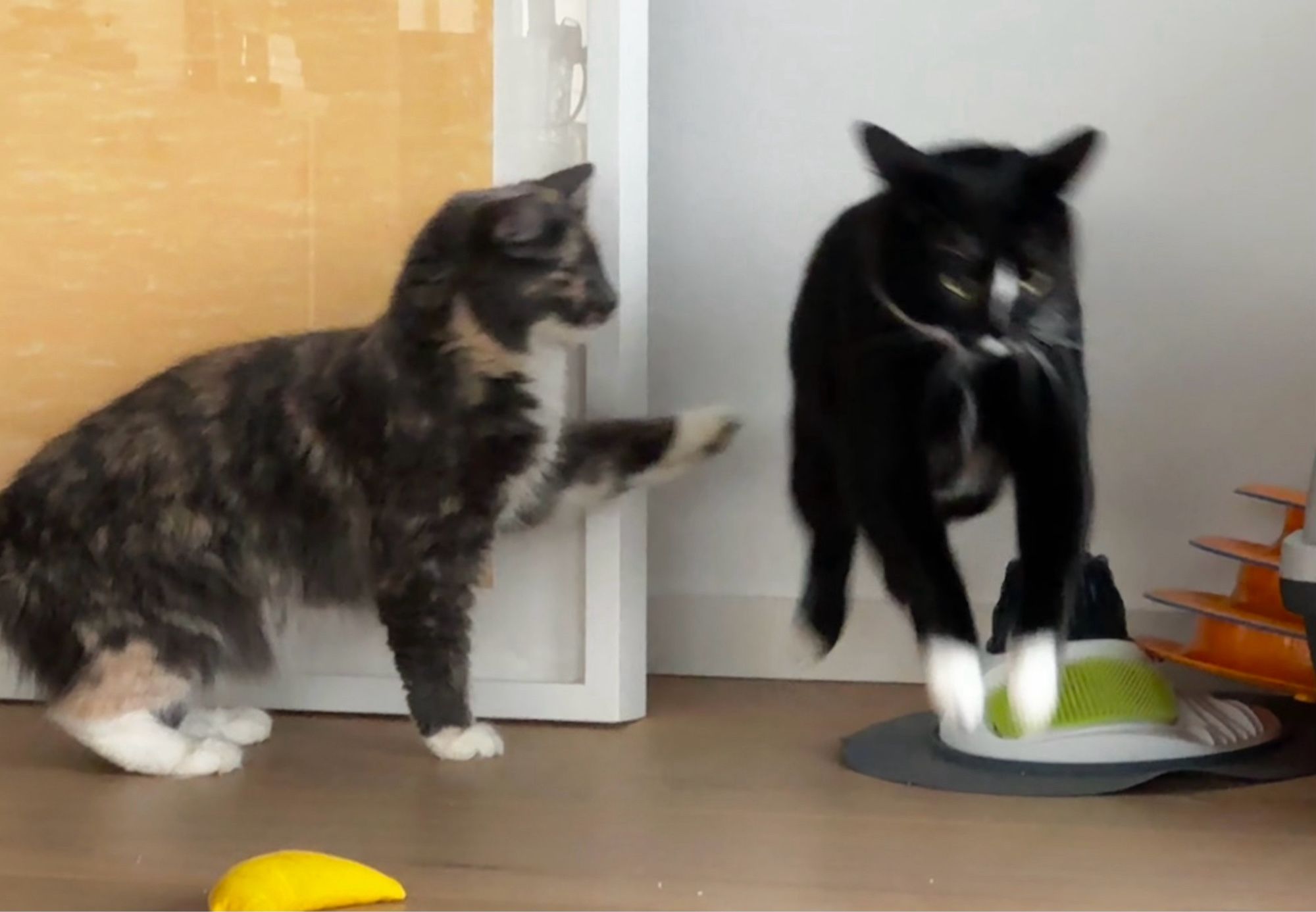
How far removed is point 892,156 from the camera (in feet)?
3.16

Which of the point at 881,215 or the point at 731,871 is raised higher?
the point at 881,215

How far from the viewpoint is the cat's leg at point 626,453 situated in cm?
136

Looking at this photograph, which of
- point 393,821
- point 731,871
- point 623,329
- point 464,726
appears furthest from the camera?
point 623,329

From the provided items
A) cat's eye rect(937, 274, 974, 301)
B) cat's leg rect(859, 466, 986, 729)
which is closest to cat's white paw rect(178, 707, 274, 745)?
cat's leg rect(859, 466, 986, 729)

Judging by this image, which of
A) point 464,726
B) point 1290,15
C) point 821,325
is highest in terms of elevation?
point 1290,15

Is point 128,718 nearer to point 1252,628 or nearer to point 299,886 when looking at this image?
point 299,886

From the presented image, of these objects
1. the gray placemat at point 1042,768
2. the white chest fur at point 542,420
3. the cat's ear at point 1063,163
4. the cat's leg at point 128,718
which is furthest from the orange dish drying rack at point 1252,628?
the cat's leg at point 128,718

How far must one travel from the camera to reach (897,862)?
0.98 meters

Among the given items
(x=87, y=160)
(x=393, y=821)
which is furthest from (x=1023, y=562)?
(x=87, y=160)

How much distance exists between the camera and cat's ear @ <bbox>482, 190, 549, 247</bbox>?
1213 millimetres

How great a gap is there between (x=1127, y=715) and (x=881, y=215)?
0.45m

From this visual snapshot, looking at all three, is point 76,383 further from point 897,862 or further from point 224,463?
point 897,862

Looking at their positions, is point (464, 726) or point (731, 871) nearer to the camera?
point (731, 871)

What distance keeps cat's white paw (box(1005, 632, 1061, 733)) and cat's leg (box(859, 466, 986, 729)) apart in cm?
3
